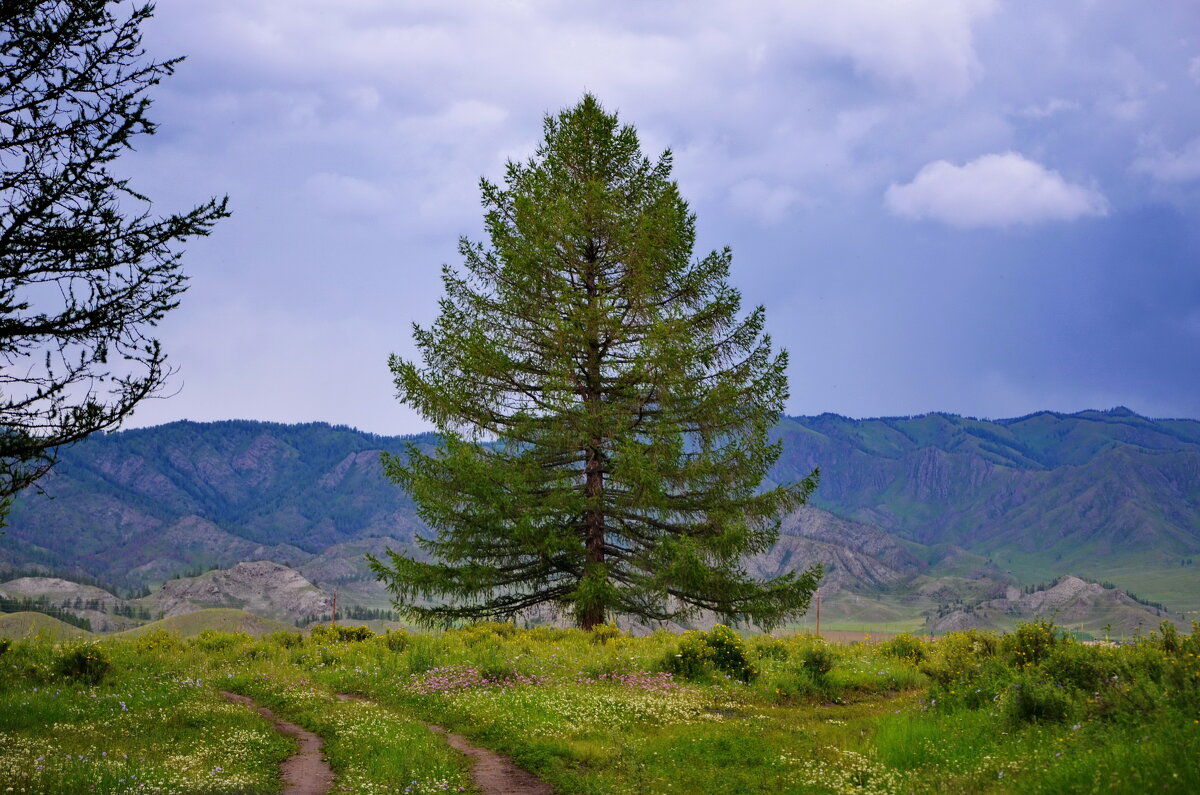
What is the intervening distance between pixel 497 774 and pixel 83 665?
433 inches

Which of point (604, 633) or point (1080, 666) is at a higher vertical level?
point (1080, 666)

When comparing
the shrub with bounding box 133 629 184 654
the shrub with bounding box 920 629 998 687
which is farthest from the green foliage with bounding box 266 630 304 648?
the shrub with bounding box 920 629 998 687

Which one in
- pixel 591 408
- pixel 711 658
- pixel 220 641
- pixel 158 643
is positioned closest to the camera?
pixel 711 658

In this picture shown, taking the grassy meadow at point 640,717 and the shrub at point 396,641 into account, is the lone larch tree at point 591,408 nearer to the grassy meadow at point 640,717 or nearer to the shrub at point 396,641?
the shrub at point 396,641

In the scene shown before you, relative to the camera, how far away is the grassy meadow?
954cm

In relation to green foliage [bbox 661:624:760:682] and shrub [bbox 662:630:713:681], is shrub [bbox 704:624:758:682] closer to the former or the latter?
green foliage [bbox 661:624:760:682]

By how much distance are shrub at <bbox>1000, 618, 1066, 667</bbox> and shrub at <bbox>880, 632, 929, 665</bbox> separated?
617 cm

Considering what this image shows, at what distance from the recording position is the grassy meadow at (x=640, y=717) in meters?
9.54

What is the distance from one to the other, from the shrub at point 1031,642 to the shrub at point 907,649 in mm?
6175

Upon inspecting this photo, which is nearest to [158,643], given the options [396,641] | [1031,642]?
[396,641]

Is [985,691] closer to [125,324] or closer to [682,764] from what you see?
[682,764]

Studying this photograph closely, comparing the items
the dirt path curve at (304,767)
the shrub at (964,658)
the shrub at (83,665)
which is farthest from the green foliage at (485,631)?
the shrub at (964,658)

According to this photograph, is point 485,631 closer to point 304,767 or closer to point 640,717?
point 640,717

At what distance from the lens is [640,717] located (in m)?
A: 13.7
